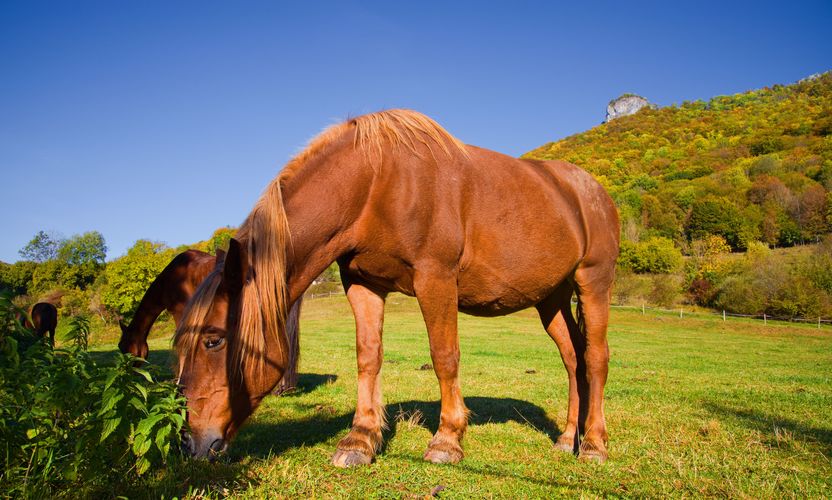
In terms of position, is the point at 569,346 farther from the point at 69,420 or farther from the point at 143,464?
the point at 69,420

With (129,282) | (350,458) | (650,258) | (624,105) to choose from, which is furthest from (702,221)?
(624,105)

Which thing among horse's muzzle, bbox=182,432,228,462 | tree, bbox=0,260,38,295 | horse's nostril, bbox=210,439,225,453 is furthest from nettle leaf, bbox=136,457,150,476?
tree, bbox=0,260,38,295

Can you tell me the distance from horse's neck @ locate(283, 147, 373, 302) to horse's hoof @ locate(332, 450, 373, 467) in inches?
45.1

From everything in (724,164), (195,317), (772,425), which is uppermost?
(724,164)

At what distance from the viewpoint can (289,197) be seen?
10.5 ft

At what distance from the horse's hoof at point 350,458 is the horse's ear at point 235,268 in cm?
137

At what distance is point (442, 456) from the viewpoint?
11.2ft

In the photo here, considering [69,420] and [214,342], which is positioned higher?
[214,342]

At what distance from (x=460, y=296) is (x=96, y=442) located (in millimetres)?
2554

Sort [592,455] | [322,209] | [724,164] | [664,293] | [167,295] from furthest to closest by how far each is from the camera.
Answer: [724,164] → [664,293] → [167,295] → [592,455] → [322,209]

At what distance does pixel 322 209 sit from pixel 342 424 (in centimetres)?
262

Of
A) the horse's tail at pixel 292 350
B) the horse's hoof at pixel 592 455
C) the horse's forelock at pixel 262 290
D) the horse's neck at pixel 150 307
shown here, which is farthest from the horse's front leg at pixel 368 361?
the horse's neck at pixel 150 307

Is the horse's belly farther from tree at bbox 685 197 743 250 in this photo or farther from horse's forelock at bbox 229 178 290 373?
tree at bbox 685 197 743 250

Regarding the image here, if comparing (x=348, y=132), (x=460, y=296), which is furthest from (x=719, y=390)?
(x=348, y=132)
